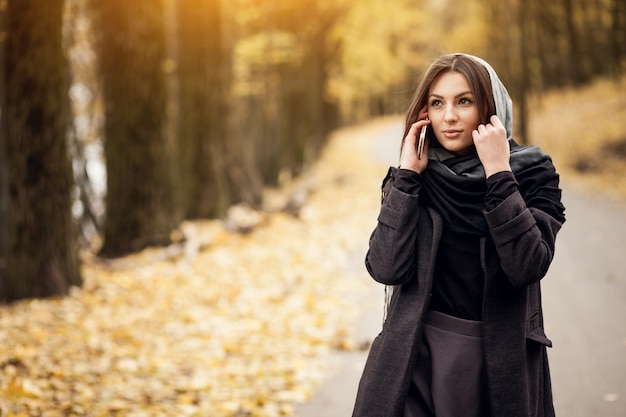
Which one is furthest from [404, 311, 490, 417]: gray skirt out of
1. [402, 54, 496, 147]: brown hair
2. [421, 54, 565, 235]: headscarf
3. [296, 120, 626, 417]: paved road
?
[296, 120, 626, 417]: paved road

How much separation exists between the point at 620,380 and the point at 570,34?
29977mm

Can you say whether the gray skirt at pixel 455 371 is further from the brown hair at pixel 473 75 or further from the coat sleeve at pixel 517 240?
the brown hair at pixel 473 75

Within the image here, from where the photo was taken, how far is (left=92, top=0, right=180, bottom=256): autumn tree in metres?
9.86

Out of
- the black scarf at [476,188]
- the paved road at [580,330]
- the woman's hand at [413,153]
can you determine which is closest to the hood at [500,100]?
the black scarf at [476,188]

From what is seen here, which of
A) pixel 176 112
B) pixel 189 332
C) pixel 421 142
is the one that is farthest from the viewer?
pixel 176 112

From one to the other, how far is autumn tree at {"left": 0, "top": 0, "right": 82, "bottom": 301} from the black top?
19.9 feet

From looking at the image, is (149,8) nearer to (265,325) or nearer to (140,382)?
(265,325)

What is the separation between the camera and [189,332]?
6535 mm

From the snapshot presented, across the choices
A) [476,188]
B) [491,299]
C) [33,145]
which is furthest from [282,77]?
[491,299]

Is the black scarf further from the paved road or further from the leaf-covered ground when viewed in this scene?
the leaf-covered ground

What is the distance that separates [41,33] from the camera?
723 centimetres

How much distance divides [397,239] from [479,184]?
0.35 m

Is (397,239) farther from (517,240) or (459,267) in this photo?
(517,240)

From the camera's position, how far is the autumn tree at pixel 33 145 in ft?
23.5
